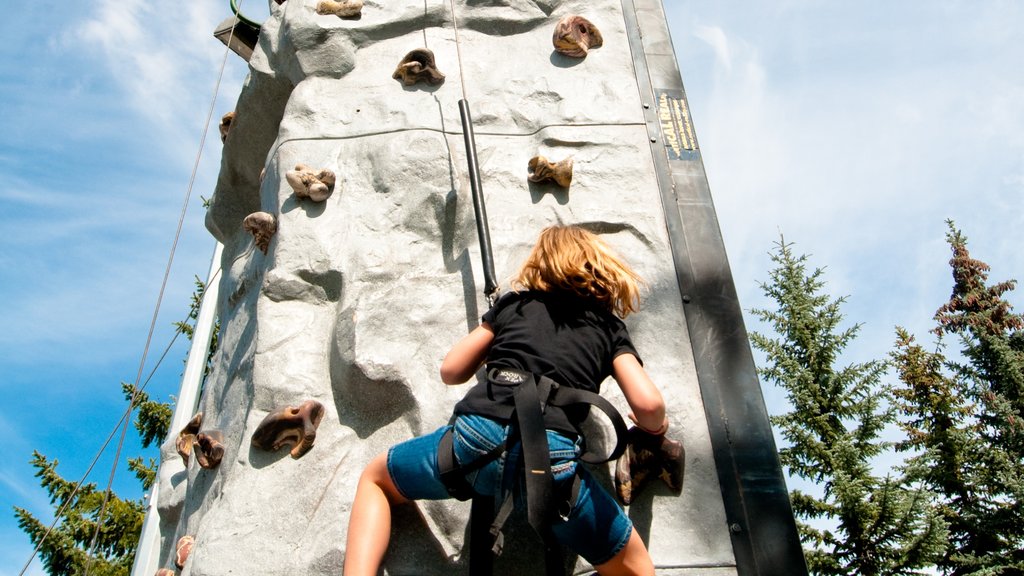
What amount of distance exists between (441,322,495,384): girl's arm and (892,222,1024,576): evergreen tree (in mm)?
6375

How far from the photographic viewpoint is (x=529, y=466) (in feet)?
6.06

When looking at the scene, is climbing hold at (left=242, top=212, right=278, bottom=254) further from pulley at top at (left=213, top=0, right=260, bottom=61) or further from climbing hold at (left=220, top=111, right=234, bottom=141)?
pulley at top at (left=213, top=0, right=260, bottom=61)

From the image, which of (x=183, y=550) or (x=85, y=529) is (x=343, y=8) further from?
(x=85, y=529)

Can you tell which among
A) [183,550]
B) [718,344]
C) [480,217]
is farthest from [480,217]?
[183,550]

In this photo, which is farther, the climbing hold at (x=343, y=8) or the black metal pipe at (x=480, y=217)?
the climbing hold at (x=343, y=8)

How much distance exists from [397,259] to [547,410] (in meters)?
1.25

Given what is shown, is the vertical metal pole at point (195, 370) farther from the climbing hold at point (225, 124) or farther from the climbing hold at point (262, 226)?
the climbing hold at point (262, 226)

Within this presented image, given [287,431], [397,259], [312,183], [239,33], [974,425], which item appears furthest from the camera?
[974,425]

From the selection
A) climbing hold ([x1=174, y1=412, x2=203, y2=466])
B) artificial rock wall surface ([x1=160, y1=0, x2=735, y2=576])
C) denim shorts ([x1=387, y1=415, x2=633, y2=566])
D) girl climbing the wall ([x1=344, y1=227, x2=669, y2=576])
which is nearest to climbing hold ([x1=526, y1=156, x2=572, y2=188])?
artificial rock wall surface ([x1=160, y1=0, x2=735, y2=576])

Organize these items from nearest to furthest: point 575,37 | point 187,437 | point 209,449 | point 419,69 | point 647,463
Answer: point 647,463 → point 209,449 → point 187,437 → point 419,69 → point 575,37

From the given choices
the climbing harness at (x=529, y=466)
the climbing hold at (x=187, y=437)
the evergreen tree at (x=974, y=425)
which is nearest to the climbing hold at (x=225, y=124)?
the climbing hold at (x=187, y=437)

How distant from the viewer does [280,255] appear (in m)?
3.14

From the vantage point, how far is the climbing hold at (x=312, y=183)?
324 cm

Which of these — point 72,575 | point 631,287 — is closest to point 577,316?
point 631,287
